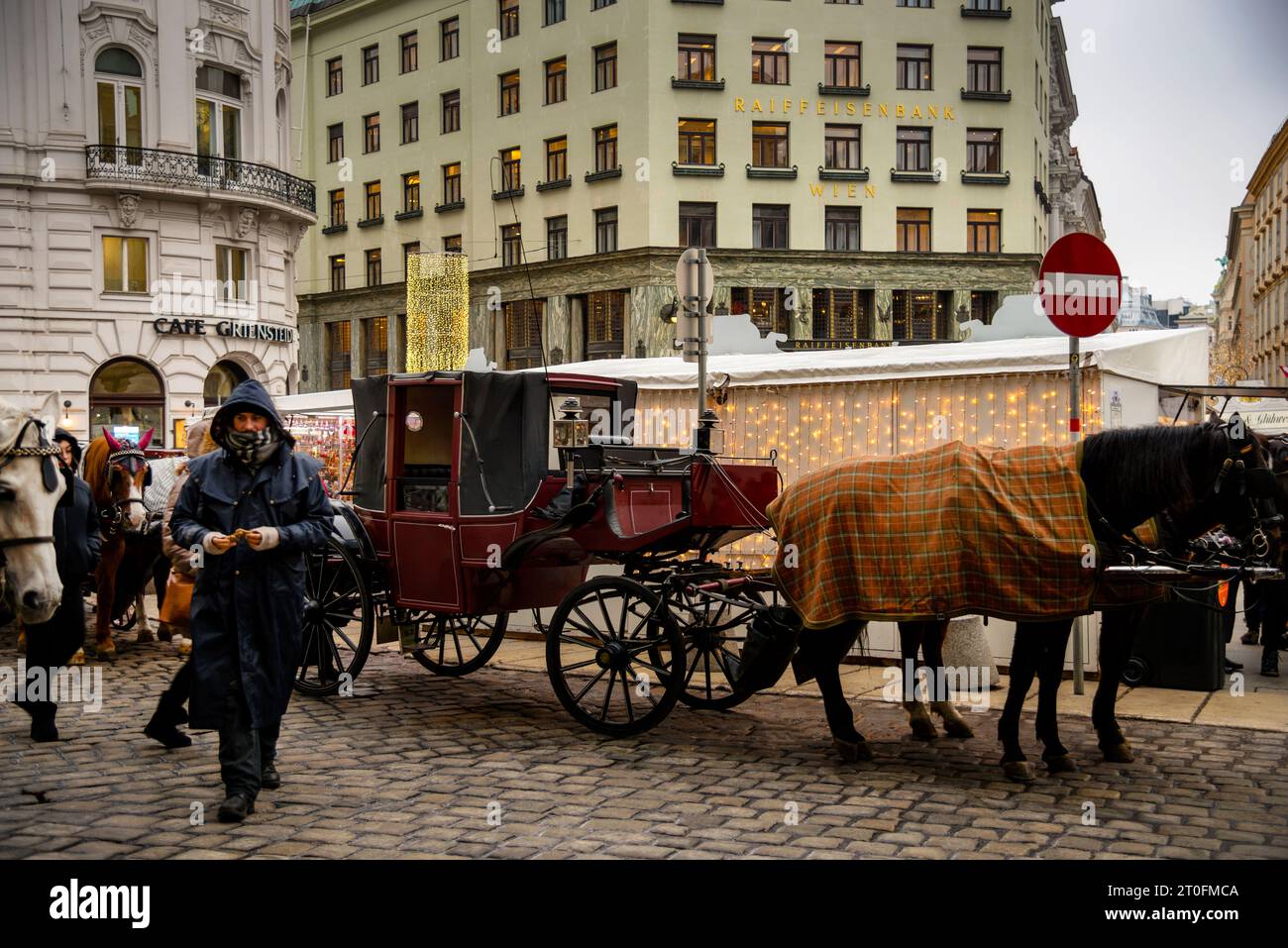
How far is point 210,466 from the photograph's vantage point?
6.21 meters

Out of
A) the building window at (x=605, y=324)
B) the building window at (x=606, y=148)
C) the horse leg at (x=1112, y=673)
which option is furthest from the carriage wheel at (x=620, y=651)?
the building window at (x=606, y=148)

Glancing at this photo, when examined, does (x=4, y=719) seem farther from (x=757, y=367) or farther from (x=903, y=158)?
(x=903, y=158)

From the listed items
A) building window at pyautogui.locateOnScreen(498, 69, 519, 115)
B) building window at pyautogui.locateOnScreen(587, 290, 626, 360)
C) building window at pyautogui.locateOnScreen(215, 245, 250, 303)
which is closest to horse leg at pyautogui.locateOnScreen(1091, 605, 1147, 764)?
building window at pyautogui.locateOnScreen(215, 245, 250, 303)

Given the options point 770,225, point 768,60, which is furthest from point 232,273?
point 768,60

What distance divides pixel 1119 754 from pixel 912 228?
108ft

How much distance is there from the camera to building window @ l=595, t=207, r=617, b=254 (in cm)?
3750

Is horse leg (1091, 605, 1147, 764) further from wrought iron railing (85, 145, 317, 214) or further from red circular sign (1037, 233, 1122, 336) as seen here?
wrought iron railing (85, 145, 317, 214)

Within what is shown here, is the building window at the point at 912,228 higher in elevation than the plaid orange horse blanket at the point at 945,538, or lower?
higher

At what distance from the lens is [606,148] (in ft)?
124

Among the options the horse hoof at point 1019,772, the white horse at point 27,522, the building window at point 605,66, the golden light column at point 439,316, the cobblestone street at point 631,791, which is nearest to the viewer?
the white horse at point 27,522

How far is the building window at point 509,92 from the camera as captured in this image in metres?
40.0

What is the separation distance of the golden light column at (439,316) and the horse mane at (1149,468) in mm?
21206

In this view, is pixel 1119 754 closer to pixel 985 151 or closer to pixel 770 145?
pixel 770 145

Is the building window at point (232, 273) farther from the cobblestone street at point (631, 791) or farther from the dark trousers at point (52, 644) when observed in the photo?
the dark trousers at point (52, 644)
